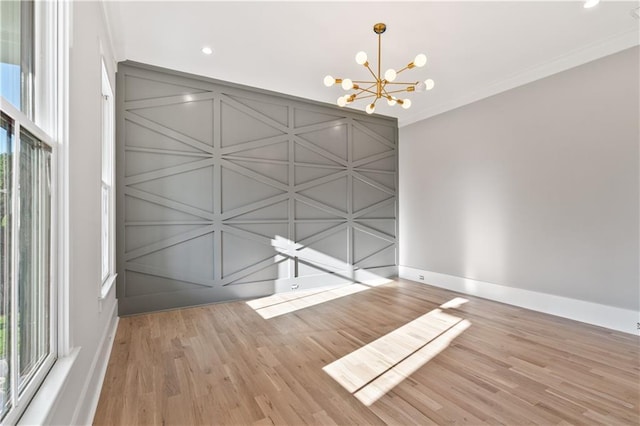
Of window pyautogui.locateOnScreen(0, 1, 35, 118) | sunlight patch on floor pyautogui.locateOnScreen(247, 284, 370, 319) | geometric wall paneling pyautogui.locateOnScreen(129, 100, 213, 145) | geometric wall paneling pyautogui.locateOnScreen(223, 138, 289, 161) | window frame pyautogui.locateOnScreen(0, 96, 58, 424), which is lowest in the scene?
sunlight patch on floor pyautogui.locateOnScreen(247, 284, 370, 319)

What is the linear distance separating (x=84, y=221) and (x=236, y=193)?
254 centimetres

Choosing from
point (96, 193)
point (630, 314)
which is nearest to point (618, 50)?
point (630, 314)

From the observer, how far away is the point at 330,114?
16.8 feet

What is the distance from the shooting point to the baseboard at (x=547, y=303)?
3.13m

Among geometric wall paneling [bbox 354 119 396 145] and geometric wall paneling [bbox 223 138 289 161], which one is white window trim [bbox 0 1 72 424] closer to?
geometric wall paneling [bbox 223 138 289 161]

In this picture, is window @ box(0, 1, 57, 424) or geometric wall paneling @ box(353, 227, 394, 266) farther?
geometric wall paneling @ box(353, 227, 394, 266)

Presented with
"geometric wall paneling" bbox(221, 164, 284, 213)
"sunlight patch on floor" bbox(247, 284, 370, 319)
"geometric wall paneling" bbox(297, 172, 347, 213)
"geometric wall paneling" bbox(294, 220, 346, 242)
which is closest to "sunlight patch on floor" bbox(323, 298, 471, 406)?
"sunlight patch on floor" bbox(247, 284, 370, 319)

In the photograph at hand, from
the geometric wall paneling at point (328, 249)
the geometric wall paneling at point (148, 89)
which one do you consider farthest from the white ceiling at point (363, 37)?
the geometric wall paneling at point (328, 249)

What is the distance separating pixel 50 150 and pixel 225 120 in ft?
10.1

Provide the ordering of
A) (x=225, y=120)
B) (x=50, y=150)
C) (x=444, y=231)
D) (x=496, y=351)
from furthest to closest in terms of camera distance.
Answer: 1. (x=444, y=231)
2. (x=225, y=120)
3. (x=496, y=351)
4. (x=50, y=150)

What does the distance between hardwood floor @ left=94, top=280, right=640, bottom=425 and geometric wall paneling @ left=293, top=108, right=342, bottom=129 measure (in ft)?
9.59

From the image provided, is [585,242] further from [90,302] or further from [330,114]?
[90,302]

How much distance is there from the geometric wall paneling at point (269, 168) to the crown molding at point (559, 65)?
2829mm

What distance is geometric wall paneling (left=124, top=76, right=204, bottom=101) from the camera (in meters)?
3.63
